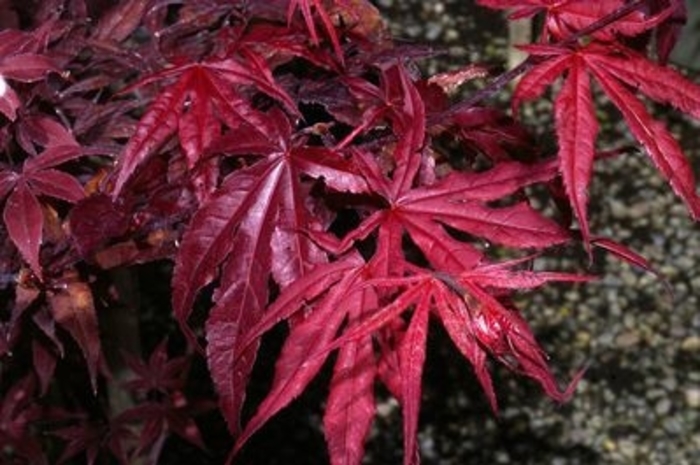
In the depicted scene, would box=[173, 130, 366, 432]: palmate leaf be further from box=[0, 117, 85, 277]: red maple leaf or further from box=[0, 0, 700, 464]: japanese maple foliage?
box=[0, 117, 85, 277]: red maple leaf

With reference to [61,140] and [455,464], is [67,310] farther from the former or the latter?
[455,464]

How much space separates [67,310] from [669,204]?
188cm

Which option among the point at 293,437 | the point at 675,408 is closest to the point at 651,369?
the point at 675,408

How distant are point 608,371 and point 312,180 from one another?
1.50 meters

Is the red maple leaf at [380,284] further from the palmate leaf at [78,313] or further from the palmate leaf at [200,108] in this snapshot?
the palmate leaf at [78,313]

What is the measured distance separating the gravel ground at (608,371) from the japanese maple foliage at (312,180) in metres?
1.13

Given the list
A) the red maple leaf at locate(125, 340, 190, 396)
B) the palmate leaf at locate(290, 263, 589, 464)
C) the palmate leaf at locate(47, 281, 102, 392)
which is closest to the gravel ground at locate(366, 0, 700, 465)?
the red maple leaf at locate(125, 340, 190, 396)

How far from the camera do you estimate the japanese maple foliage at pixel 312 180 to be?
0.78 m

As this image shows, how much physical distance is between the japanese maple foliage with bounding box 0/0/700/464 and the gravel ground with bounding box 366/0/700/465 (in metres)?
1.13

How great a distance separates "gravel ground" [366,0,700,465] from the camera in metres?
2.12

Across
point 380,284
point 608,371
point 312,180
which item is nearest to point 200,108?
point 312,180

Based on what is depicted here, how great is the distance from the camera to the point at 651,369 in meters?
2.29

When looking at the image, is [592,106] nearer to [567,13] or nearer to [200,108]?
[567,13]

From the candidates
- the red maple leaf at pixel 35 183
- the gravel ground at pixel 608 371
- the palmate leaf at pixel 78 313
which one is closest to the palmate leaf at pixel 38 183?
the red maple leaf at pixel 35 183
